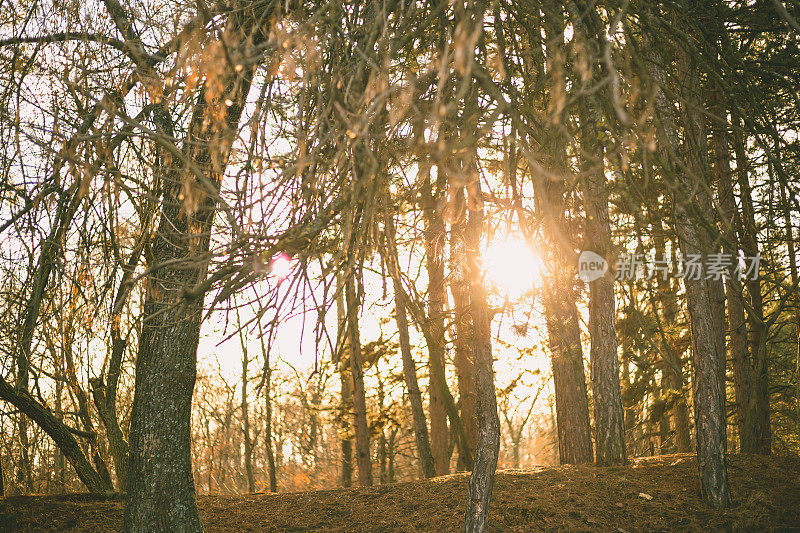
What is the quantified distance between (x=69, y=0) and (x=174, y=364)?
2952 millimetres

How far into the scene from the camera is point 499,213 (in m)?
3.50

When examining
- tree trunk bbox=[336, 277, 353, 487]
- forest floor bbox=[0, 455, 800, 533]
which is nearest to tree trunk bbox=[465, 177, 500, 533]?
forest floor bbox=[0, 455, 800, 533]

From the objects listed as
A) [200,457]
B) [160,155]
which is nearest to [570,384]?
[160,155]

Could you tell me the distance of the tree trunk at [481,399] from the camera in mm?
3734

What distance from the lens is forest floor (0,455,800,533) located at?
5047 millimetres

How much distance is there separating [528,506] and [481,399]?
203cm

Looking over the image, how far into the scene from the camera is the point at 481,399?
393 cm

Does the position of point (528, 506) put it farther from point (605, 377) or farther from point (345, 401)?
point (345, 401)

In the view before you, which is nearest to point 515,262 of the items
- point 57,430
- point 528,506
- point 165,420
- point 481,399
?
point 481,399

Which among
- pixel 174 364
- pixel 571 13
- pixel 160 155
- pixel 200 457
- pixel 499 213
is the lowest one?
pixel 200 457

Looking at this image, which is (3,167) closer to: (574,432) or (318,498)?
(318,498)

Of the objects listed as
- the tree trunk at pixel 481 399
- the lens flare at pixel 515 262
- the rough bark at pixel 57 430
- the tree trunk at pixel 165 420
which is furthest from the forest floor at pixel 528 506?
the lens flare at pixel 515 262

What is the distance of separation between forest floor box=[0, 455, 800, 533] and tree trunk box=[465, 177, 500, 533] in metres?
1.28

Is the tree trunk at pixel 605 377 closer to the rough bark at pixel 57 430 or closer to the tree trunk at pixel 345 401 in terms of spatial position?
the tree trunk at pixel 345 401
